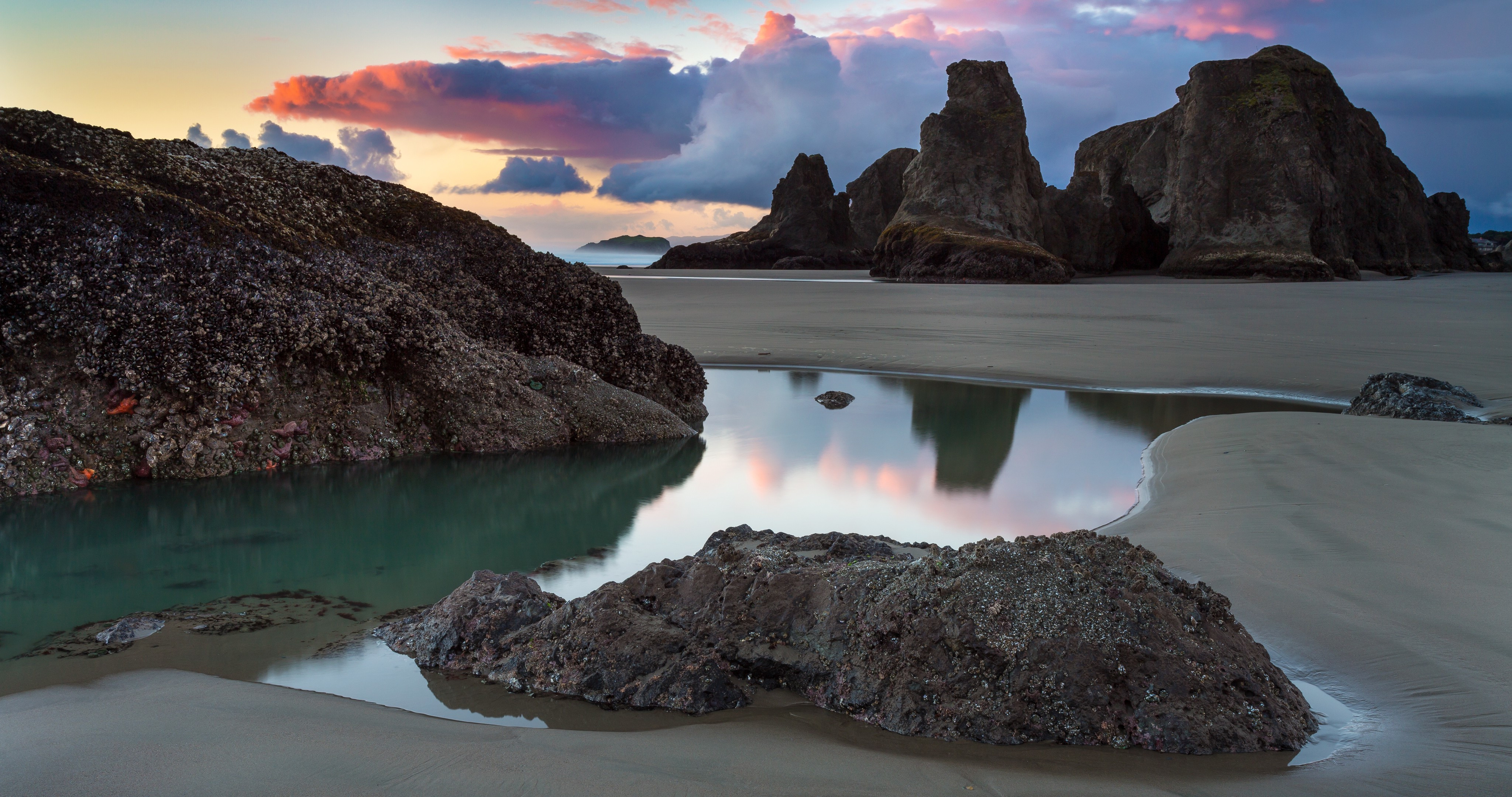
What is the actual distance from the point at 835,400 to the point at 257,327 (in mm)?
4959

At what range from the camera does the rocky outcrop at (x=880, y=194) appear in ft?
236

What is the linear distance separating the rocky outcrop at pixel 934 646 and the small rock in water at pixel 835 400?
5792 mm

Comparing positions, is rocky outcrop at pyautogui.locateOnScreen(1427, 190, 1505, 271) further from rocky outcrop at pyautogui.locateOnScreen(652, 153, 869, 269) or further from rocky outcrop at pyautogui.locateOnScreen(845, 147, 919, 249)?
rocky outcrop at pyautogui.locateOnScreen(845, 147, 919, 249)

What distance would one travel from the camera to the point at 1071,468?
607 cm

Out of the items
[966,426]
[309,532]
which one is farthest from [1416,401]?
[309,532]

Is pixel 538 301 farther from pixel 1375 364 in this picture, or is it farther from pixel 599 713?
pixel 1375 364

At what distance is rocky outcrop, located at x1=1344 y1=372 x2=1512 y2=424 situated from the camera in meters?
6.58

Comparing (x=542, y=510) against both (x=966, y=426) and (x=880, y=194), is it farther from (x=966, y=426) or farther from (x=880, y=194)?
(x=880, y=194)

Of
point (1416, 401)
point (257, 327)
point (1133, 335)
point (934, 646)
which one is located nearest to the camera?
point (934, 646)

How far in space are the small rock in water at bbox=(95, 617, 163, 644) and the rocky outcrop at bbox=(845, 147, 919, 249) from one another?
70.2 metres

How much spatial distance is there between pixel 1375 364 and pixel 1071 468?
635cm

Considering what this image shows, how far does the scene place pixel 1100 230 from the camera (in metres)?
37.8

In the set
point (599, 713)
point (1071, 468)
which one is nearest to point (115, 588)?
point (599, 713)

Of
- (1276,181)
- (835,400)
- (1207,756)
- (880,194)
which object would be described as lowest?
(1207,756)
